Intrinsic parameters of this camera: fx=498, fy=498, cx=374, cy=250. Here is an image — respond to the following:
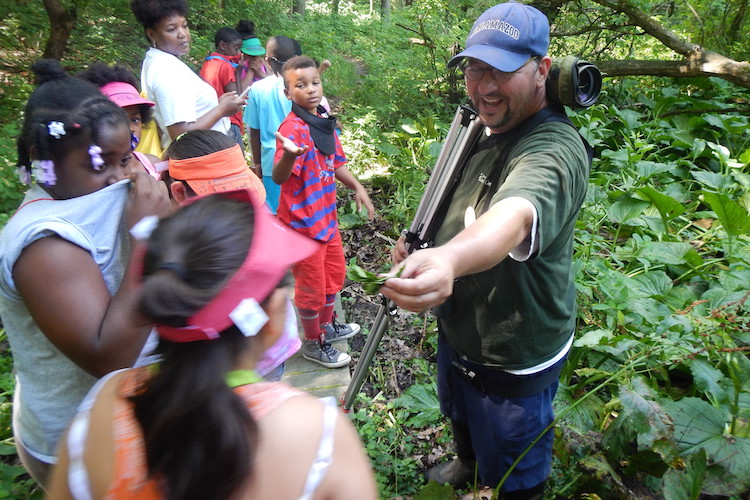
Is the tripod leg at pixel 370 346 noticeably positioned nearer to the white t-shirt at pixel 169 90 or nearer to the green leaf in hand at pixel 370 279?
the green leaf in hand at pixel 370 279

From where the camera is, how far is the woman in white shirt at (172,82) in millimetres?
3033

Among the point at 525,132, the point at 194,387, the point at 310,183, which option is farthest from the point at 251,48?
the point at 194,387

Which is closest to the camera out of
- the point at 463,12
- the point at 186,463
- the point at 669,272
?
the point at 186,463

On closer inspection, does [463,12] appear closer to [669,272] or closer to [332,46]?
[669,272]

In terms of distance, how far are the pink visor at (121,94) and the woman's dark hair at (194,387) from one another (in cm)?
183

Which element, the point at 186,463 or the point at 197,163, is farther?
the point at 197,163

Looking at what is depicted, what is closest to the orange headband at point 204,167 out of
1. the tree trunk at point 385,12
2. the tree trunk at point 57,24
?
the tree trunk at point 57,24

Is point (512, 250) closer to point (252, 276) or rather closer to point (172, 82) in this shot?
point (252, 276)

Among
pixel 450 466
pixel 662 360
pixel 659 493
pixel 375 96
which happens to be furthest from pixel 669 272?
pixel 375 96

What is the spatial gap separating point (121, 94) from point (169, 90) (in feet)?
2.15

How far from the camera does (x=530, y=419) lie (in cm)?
203

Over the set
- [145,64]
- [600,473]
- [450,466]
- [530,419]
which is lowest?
[450,466]

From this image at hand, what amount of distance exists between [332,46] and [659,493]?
13.7 m

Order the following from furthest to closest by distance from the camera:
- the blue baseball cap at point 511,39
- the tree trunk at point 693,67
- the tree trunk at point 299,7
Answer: the tree trunk at point 299,7
the tree trunk at point 693,67
the blue baseball cap at point 511,39
